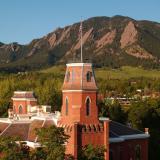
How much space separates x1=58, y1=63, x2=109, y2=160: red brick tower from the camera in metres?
41.2

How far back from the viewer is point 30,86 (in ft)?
419

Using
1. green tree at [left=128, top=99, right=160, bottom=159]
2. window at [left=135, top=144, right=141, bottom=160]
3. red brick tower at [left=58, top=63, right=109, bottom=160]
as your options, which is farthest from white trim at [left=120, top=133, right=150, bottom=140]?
green tree at [left=128, top=99, right=160, bottom=159]

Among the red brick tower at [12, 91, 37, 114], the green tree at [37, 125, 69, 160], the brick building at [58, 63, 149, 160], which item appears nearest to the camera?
the green tree at [37, 125, 69, 160]

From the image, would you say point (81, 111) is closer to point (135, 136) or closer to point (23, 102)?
point (135, 136)

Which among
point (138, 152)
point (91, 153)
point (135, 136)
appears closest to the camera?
point (91, 153)

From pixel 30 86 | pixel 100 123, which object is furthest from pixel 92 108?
pixel 30 86

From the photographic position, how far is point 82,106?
136 ft

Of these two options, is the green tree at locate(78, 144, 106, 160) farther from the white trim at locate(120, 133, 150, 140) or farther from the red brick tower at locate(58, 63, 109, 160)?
the white trim at locate(120, 133, 150, 140)

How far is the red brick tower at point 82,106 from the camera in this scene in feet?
135

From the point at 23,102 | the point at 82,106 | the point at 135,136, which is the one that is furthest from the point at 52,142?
the point at 23,102

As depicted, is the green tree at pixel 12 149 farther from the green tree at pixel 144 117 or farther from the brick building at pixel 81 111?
the green tree at pixel 144 117

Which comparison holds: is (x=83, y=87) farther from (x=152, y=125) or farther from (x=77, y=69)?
(x=152, y=125)

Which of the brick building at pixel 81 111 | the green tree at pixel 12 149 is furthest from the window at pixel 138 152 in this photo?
the green tree at pixel 12 149

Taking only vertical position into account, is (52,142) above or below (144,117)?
above
